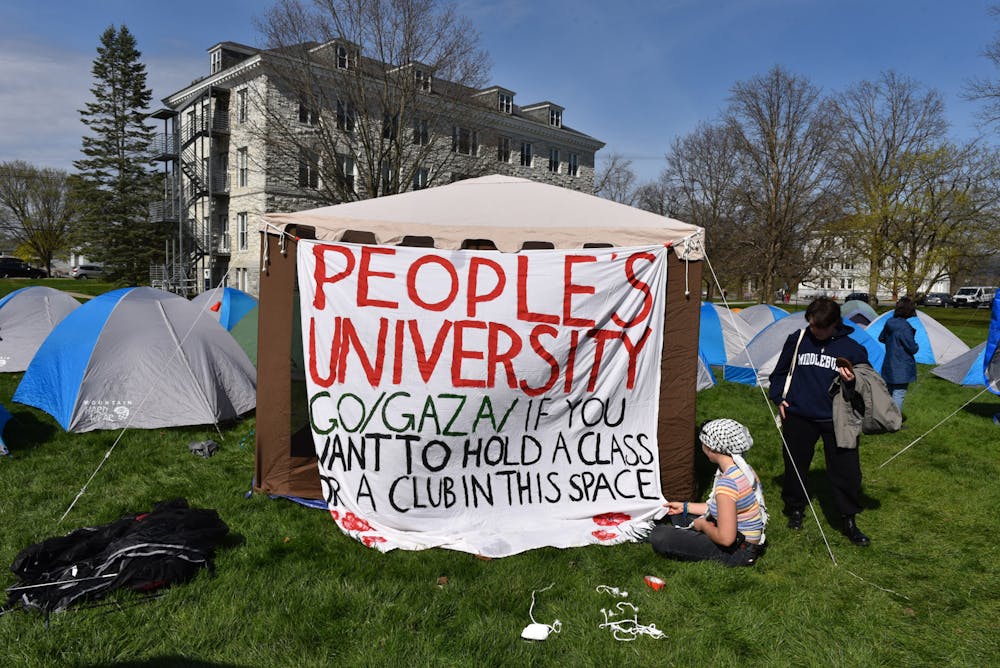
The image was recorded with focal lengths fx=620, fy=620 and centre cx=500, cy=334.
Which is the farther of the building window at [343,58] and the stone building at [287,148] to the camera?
the stone building at [287,148]

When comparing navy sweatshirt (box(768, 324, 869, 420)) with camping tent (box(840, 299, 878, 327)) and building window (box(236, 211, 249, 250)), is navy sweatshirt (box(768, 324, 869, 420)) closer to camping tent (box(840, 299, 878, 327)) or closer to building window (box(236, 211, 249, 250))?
camping tent (box(840, 299, 878, 327))

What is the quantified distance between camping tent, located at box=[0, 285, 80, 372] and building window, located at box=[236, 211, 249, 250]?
1925 centimetres

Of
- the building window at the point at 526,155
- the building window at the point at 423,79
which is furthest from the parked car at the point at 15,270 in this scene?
the building window at the point at 423,79

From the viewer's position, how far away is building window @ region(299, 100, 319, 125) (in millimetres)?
18812

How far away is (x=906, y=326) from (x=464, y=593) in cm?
744

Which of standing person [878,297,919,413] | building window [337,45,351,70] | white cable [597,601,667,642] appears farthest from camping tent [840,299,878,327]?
building window [337,45,351,70]

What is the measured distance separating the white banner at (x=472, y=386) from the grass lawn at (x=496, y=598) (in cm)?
38

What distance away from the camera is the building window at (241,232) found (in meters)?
29.2

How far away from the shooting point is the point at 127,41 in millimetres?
36000

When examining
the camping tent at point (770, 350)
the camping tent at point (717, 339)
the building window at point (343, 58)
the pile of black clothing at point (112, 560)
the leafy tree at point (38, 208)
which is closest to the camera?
the pile of black clothing at point (112, 560)

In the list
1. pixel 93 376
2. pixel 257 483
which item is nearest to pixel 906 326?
pixel 257 483

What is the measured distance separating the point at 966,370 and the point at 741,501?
9317 millimetres

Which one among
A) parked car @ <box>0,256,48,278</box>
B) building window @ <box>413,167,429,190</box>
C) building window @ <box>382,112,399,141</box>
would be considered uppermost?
building window @ <box>382,112,399,141</box>

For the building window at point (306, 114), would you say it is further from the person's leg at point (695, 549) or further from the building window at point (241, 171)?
the person's leg at point (695, 549)
